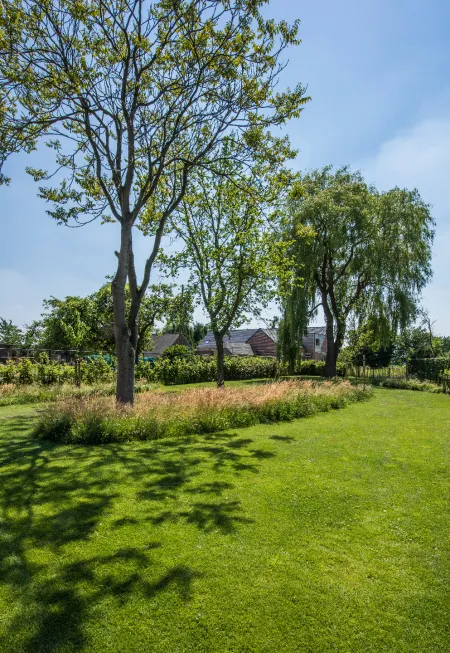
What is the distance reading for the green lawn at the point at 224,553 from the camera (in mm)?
2752

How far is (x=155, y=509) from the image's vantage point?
4672 millimetres

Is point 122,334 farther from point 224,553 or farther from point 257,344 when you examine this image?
point 257,344

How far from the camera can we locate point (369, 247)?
79.7ft

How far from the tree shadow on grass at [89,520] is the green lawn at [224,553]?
0.05 feet

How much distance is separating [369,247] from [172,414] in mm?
19084

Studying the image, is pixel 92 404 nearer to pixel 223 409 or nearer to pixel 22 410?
pixel 223 409

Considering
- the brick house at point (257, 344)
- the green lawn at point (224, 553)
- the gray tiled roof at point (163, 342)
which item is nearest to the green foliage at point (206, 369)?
the brick house at point (257, 344)

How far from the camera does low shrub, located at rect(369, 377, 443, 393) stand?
71.1 ft

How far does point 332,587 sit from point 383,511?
1788mm

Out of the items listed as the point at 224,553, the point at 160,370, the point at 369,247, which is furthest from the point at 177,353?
the point at 224,553

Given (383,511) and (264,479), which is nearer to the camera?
(383,511)

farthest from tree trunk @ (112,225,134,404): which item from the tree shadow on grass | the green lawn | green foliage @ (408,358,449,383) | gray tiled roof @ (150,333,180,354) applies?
gray tiled roof @ (150,333,180,354)

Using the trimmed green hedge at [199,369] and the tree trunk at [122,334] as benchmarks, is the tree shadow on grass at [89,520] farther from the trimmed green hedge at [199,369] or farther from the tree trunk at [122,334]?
the trimmed green hedge at [199,369]

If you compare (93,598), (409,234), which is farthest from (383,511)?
(409,234)
